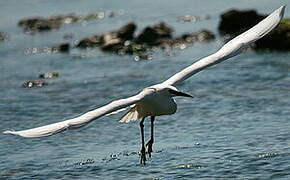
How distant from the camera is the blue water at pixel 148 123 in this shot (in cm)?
1788

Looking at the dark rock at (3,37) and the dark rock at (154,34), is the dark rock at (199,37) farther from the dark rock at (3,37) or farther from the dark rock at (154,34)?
the dark rock at (3,37)

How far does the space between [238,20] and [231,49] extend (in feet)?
59.0

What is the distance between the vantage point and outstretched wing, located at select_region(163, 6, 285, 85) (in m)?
16.6

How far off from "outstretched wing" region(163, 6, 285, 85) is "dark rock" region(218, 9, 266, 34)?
16.3 meters

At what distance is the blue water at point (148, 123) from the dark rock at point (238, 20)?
3.15 ft

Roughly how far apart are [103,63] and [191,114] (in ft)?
31.4

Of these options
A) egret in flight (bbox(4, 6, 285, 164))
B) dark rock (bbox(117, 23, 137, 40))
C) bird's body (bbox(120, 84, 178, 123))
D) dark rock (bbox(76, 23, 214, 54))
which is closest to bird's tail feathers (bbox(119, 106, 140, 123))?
egret in flight (bbox(4, 6, 285, 164))

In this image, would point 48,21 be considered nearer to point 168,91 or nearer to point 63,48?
point 63,48

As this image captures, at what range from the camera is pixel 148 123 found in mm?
21844

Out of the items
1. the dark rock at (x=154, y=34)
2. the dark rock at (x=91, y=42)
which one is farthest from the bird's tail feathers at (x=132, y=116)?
the dark rock at (x=91, y=42)

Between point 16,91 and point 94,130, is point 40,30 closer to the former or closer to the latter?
point 16,91

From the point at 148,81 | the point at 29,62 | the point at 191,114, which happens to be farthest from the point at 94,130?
the point at 29,62

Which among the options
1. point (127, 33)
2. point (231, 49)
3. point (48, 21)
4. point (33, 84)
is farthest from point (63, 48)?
point (231, 49)

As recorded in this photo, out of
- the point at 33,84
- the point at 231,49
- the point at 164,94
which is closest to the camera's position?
the point at 164,94
